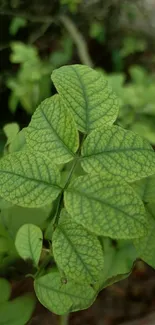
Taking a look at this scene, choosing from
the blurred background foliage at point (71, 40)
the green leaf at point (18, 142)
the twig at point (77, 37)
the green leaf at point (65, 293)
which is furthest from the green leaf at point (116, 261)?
the twig at point (77, 37)

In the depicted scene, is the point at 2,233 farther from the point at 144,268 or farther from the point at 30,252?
the point at 144,268

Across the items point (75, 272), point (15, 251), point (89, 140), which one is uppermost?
point (89, 140)

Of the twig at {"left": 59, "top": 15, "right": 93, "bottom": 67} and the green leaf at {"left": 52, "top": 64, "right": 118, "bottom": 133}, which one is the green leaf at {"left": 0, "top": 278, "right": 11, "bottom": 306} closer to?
the green leaf at {"left": 52, "top": 64, "right": 118, "bottom": 133}

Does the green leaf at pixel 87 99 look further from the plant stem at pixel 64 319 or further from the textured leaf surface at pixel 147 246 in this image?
the plant stem at pixel 64 319

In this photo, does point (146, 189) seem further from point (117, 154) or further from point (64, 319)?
point (64, 319)

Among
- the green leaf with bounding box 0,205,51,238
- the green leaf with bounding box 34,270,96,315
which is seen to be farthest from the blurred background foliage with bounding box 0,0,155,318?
the green leaf with bounding box 34,270,96,315

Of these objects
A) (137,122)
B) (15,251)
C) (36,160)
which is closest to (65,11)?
(137,122)
